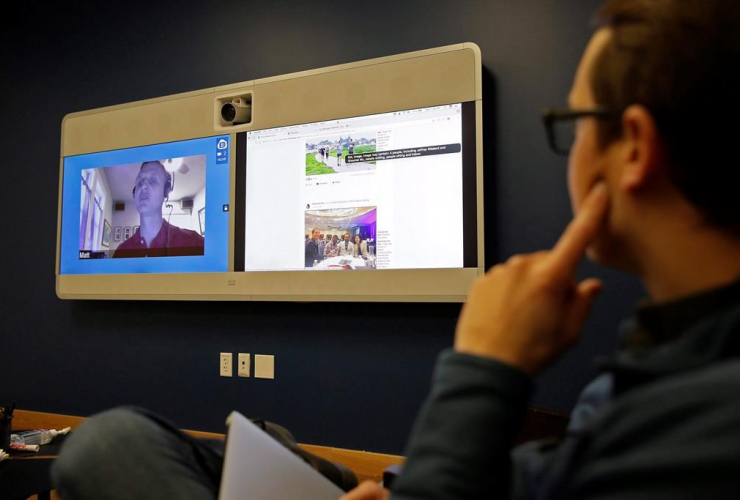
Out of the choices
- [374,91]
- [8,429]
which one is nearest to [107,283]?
[8,429]

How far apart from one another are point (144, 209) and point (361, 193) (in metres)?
1.23

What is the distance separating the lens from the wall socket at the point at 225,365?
2.61m

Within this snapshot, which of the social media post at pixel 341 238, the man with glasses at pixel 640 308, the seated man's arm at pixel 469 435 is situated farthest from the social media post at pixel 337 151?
the seated man's arm at pixel 469 435

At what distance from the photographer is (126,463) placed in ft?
2.14

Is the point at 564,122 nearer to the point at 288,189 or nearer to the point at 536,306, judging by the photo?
the point at 536,306

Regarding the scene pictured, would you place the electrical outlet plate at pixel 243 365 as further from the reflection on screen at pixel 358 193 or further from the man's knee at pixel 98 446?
the man's knee at pixel 98 446

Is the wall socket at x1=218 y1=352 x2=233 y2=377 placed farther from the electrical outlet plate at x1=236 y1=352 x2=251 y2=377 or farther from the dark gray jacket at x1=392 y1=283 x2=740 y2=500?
the dark gray jacket at x1=392 y1=283 x2=740 y2=500

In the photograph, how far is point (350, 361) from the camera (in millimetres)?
2395

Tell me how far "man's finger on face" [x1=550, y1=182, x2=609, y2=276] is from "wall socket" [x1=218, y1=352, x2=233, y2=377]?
2264 mm

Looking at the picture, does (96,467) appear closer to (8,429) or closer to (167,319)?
(8,429)

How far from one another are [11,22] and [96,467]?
3.68 m

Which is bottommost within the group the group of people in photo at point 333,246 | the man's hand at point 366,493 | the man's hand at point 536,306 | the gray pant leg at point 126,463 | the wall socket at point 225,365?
the wall socket at point 225,365

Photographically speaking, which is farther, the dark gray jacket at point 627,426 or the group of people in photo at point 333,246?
the group of people in photo at point 333,246

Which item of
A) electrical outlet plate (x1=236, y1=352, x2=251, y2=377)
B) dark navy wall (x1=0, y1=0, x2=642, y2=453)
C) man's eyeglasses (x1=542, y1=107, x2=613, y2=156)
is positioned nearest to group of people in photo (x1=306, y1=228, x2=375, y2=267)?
dark navy wall (x1=0, y1=0, x2=642, y2=453)
